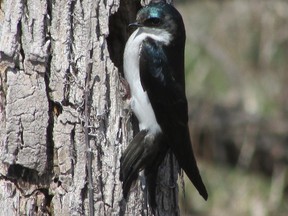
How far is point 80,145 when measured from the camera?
9.18 ft

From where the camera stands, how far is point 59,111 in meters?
2.79

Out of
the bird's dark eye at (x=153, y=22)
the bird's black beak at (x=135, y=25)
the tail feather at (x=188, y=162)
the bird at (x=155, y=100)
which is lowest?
the tail feather at (x=188, y=162)

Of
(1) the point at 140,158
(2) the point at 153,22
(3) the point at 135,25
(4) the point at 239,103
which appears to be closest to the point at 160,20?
(2) the point at 153,22

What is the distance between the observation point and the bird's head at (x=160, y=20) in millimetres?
3020

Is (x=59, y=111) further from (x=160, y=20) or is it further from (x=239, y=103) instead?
(x=239, y=103)

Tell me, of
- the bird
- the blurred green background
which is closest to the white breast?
the bird

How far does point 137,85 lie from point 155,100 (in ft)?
0.29

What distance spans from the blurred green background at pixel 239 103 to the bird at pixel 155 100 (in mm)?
3119

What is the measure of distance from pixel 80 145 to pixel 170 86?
449 mm

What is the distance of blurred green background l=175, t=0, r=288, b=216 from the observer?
6.25 metres

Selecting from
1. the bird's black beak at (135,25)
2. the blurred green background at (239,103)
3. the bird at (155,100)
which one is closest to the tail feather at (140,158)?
the bird at (155,100)

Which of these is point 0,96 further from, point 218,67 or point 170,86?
point 218,67

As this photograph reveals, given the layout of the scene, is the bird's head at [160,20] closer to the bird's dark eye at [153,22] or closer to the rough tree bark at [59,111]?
the bird's dark eye at [153,22]

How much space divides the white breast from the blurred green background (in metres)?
3.13
